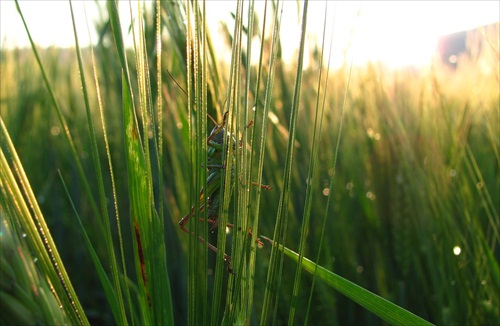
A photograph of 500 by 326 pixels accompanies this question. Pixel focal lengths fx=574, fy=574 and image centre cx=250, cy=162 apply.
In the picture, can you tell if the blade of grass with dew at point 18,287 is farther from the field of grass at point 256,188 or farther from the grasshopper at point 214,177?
the grasshopper at point 214,177

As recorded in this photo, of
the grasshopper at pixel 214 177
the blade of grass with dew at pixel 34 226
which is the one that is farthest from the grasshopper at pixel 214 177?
the blade of grass with dew at pixel 34 226

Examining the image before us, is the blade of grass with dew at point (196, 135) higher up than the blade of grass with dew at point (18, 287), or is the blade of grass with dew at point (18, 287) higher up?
the blade of grass with dew at point (196, 135)

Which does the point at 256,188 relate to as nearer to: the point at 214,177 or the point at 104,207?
the point at 214,177

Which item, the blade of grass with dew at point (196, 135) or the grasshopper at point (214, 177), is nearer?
the blade of grass with dew at point (196, 135)

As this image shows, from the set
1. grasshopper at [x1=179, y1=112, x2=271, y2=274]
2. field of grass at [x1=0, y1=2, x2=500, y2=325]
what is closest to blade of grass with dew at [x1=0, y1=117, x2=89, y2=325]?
field of grass at [x1=0, y1=2, x2=500, y2=325]

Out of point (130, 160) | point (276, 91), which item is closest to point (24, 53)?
point (276, 91)

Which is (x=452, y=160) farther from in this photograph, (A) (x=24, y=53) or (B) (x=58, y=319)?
(A) (x=24, y=53)

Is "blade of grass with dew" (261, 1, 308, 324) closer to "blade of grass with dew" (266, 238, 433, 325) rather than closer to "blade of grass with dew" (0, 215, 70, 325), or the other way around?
"blade of grass with dew" (266, 238, 433, 325)

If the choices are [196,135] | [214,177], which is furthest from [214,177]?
[196,135]
